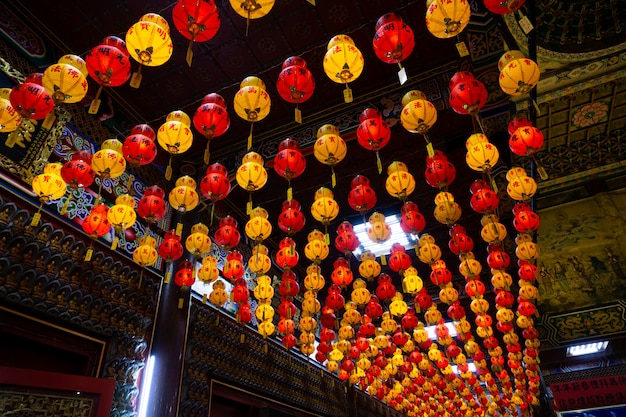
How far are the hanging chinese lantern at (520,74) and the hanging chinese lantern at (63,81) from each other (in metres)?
4.18

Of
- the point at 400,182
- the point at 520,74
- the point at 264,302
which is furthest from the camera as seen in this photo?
the point at 264,302

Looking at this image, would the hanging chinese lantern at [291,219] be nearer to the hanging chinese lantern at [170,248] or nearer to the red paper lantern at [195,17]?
the hanging chinese lantern at [170,248]

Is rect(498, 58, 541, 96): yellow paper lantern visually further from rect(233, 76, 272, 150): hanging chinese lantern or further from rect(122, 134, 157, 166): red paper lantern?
rect(122, 134, 157, 166): red paper lantern

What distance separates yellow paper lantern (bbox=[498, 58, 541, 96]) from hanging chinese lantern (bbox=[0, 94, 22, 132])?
4782 millimetres

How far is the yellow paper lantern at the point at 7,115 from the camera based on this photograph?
12.5 ft

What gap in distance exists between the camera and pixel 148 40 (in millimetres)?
3516

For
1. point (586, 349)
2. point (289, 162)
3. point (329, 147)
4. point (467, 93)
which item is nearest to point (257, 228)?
point (289, 162)

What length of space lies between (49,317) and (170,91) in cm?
392

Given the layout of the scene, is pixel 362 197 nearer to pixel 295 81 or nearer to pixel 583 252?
pixel 295 81

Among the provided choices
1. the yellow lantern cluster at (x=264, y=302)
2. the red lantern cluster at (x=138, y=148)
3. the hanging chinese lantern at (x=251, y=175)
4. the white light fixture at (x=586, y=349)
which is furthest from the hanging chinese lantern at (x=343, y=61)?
the white light fixture at (x=586, y=349)

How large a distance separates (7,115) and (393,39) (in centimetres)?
375

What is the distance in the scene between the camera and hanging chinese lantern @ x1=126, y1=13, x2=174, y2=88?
3512 millimetres

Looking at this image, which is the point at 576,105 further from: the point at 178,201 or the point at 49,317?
the point at 49,317

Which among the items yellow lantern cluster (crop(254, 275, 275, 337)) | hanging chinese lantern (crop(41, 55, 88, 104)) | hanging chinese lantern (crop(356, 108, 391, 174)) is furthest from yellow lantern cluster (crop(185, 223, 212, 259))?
hanging chinese lantern (crop(356, 108, 391, 174))
